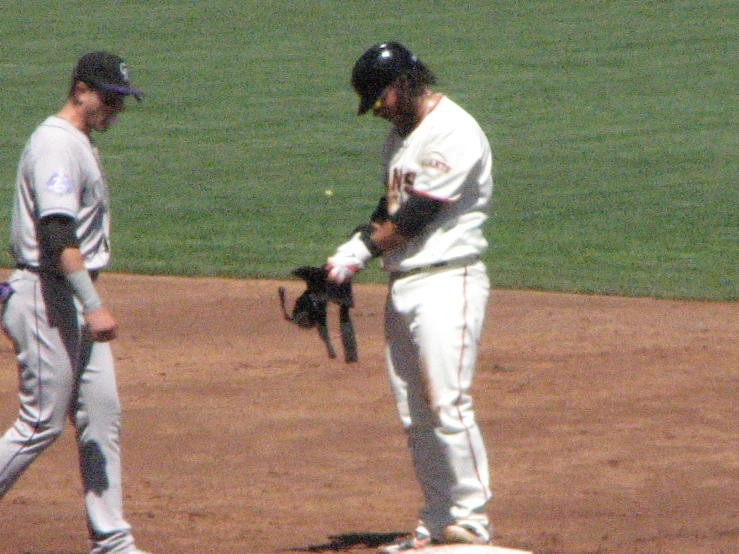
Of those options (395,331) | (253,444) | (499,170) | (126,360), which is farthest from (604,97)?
(395,331)

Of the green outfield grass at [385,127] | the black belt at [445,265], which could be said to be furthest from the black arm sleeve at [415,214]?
the green outfield grass at [385,127]

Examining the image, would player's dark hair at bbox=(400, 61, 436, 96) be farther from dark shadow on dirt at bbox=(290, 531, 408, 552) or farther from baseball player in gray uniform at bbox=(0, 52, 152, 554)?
dark shadow on dirt at bbox=(290, 531, 408, 552)

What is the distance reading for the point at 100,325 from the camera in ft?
13.9

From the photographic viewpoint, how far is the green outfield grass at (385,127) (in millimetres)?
10266

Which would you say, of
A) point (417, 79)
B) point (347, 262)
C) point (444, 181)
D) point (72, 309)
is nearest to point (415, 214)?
point (444, 181)

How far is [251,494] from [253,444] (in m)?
0.68

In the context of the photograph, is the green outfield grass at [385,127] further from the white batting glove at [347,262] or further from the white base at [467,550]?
the white base at [467,550]

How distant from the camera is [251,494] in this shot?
5512 mm

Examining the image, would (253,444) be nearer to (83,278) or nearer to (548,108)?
(83,278)

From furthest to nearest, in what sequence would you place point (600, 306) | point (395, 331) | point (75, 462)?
point (600, 306) → point (75, 462) → point (395, 331)

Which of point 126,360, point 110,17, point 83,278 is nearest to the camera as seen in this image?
point 83,278

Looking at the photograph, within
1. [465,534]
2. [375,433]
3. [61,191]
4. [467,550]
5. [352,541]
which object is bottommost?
[375,433]

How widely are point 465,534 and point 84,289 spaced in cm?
144

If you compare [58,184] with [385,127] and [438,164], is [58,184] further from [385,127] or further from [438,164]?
[385,127]
